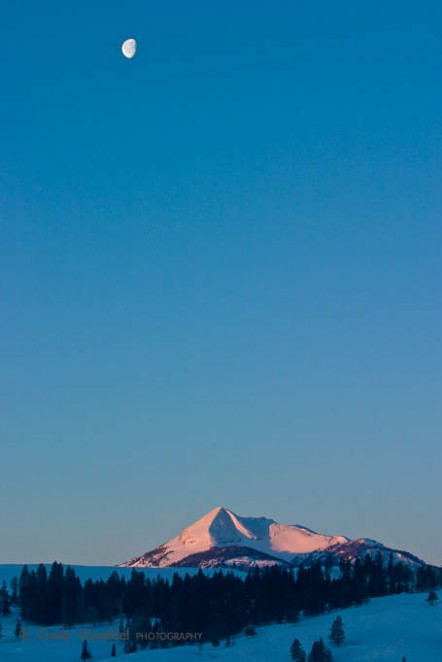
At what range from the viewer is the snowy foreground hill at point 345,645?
342 feet

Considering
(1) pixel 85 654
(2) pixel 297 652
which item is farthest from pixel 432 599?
(1) pixel 85 654

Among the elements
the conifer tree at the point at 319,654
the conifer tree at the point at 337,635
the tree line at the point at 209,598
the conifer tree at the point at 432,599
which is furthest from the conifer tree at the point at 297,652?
the conifer tree at the point at 432,599

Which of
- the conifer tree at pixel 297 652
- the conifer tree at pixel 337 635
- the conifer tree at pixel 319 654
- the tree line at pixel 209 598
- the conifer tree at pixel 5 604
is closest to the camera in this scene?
the conifer tree at pixel 319 654

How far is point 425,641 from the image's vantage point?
4232 inches

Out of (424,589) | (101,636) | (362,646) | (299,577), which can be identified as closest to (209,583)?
(299,577)

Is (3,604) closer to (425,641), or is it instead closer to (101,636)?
(101,636)

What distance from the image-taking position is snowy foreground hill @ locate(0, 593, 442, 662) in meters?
104

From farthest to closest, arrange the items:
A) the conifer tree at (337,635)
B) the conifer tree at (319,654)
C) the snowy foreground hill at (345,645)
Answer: the conifer tree at (337,635)
the snowy foreground hill at (345,645)
the conifer tree at (319,654)

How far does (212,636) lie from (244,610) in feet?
72.8

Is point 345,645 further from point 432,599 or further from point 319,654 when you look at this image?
point 432,599

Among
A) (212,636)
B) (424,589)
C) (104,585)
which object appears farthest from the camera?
(104,585)

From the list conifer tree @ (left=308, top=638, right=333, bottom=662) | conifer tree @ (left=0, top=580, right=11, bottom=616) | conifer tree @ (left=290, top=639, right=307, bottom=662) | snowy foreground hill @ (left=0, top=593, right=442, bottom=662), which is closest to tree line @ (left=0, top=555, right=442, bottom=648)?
conifer tree @ (left=0, top=580, right=11, bottom=616)

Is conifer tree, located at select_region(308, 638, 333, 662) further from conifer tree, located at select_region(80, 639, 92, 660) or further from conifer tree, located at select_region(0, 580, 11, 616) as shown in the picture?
conifer tree, located at select_region(0, 580, 11, 616)

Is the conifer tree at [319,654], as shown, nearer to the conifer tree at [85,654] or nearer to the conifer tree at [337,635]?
the conifer tree at [337,635]
